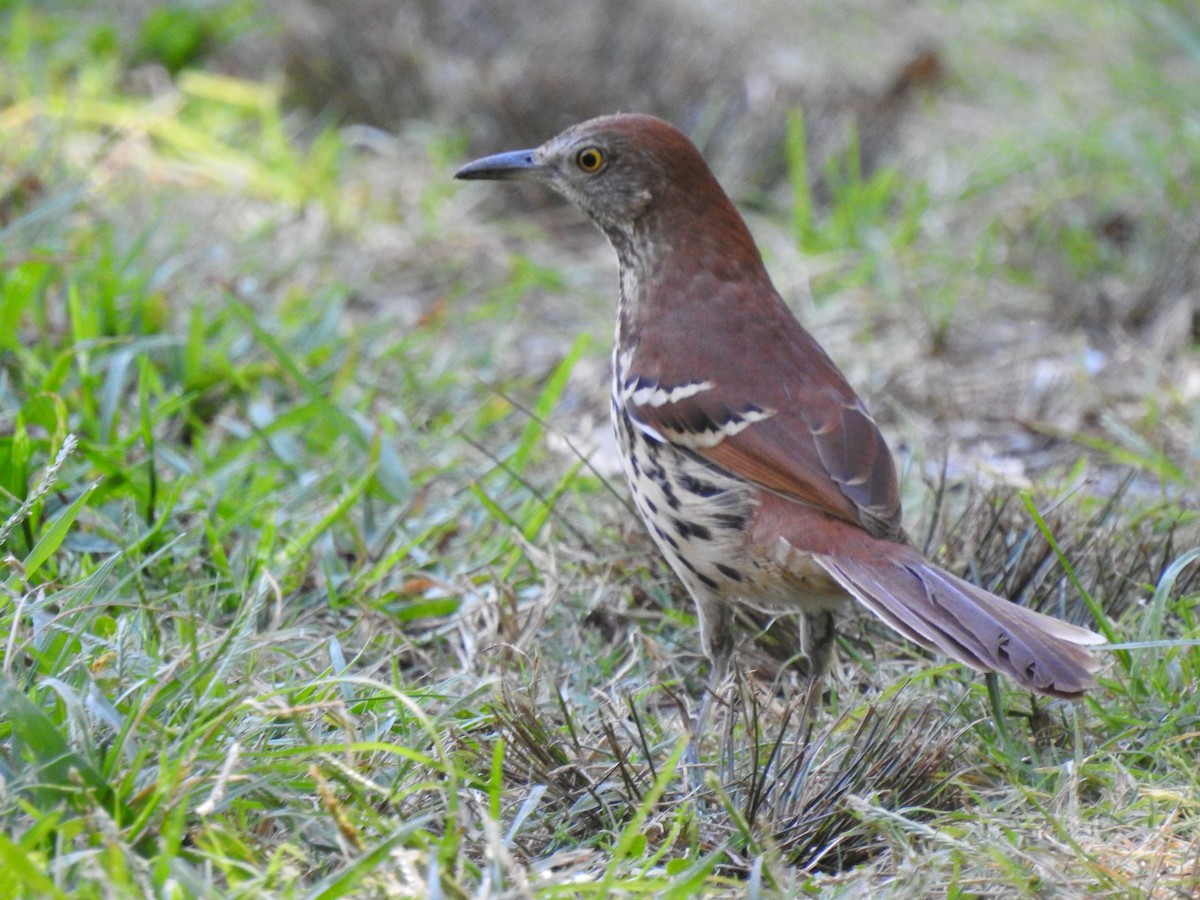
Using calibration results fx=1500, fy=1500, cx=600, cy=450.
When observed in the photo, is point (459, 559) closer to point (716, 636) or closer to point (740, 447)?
point (716, 636)

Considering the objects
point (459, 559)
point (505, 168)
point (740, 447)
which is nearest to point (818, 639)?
point (740, 447)

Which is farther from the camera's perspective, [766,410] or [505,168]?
[505,168]

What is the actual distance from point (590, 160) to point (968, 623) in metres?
1.55

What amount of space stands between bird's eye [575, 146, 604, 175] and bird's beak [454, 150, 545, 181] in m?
0.15

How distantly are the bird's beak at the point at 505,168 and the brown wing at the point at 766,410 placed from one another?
63 centimetres

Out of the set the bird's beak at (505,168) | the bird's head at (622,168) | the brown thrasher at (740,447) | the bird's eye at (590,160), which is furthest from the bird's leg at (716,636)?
the bird's beak at (505,168)

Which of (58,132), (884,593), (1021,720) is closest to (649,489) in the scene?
(884,593)

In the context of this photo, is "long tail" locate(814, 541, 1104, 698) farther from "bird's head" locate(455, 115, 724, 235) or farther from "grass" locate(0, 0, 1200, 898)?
"bird's head" locate(455, 115, 724, 235)

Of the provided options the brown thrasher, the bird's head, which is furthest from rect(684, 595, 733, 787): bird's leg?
the bird's head

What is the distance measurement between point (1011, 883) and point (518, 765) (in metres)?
0.85

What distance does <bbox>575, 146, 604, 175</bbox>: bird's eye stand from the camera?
3553 mm

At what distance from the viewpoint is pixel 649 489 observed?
3092 millimetres

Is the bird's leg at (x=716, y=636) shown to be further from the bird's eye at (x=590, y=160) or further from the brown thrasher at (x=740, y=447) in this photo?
the bird's eye at (x=590, y=160)

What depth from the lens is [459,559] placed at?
3.60m
